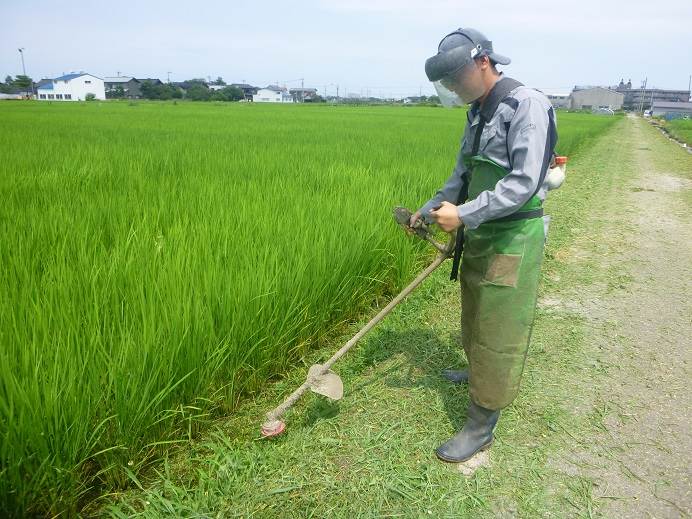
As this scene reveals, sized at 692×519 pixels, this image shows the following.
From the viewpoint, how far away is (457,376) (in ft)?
7.10

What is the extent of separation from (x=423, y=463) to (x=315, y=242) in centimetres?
122

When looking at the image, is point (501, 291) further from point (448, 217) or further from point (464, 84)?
point (464, 84)

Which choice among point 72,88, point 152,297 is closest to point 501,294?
point 152,297

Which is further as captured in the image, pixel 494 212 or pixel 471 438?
pixel 471 438

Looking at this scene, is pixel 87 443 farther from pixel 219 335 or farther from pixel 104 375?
pixel 219 335

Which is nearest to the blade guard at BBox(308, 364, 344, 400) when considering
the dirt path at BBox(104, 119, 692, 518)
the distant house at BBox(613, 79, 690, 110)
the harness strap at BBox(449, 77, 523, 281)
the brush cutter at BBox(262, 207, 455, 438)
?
the brush cutter at BBox(262, 207, 455, 438)

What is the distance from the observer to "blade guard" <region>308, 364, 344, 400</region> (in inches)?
67.1

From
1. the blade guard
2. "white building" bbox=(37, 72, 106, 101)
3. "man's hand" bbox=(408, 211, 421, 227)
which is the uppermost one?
"white building" bbox=(37, 72, 106, 101)

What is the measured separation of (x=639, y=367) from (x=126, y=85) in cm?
7258

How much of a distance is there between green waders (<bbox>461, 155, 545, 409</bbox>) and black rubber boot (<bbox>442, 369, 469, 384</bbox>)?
45 centimetres

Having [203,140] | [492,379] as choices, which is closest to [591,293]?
[492,379]

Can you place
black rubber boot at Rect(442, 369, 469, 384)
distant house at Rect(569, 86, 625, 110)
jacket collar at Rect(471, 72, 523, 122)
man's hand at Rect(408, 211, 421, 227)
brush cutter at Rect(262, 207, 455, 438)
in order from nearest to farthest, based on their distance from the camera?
1. jacket collar at Rect(471, 72, 523, 122)
2. brush cutter at Rect(262, 207, 455, 438)
3. man's hand at Rect(408, 211, 421, 227)
4. black rubber boot at Rect(442, 369, 469, 384)
5. distant house at Rect(569, 86, 625, 110)

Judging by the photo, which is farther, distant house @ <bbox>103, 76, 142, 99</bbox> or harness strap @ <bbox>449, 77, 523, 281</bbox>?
distant house @ <bbox>103, 76, 142, 99</bbox>

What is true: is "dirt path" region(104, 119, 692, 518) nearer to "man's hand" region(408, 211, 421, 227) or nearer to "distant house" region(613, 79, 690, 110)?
"man's hand" region(408, 211, 421, 227)
